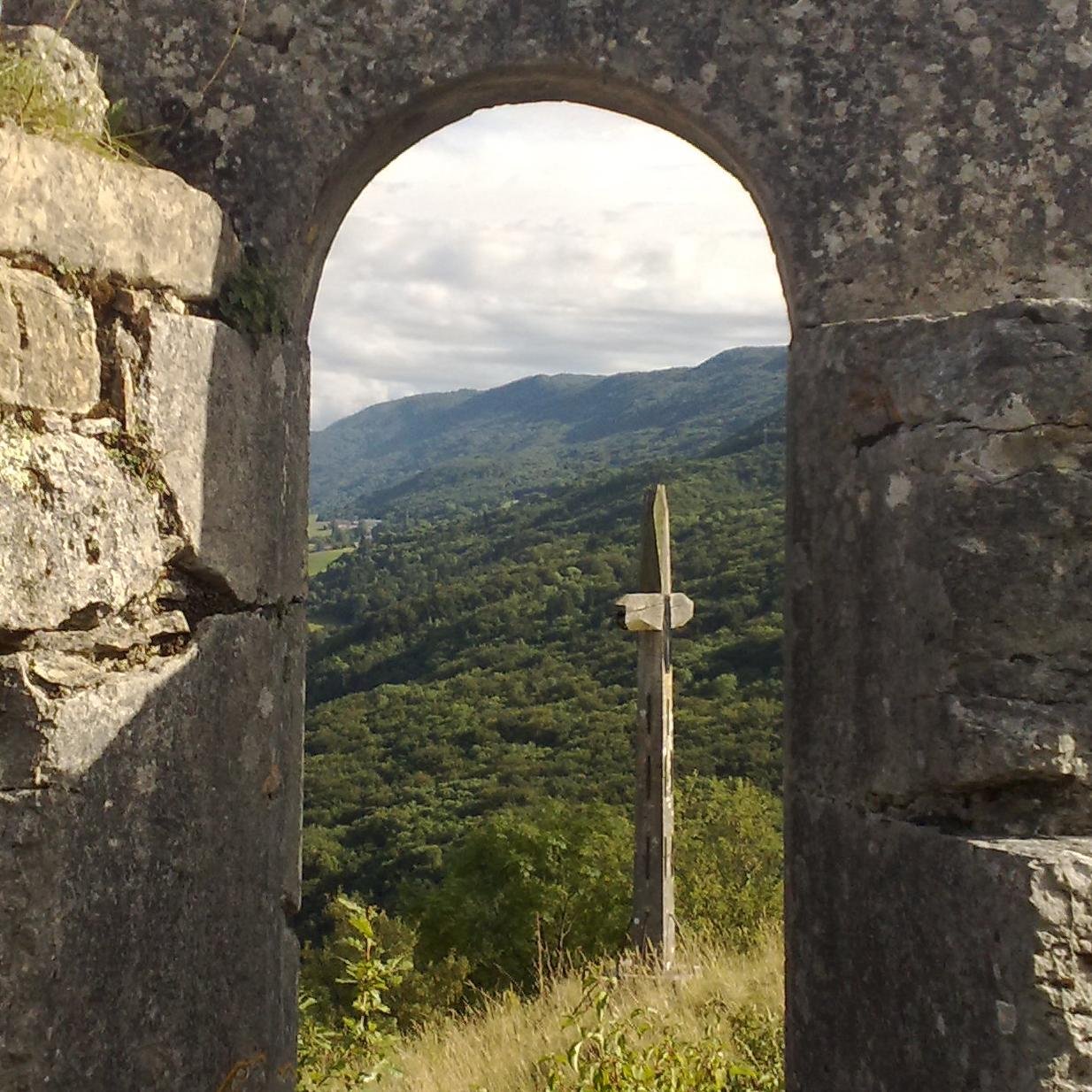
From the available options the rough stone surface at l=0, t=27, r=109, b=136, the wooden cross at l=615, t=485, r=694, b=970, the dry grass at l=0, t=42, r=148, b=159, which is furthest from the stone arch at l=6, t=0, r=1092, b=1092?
the wooden cross at l=615, t=485, r=694, b=970

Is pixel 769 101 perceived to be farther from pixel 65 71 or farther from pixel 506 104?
pixel 65 71

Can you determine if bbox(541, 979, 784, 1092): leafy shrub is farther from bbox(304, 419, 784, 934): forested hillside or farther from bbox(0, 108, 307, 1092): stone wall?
bbox(304, 419, 784, 934): forested hillside

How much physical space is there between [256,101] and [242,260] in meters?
0.37

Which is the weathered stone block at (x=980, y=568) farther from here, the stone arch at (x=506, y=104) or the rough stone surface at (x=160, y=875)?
the rough stone surface at (x=160, y=875)

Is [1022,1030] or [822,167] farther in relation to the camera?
[822,167]

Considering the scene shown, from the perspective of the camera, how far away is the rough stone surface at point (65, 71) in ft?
7.09

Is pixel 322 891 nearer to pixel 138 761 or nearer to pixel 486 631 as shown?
pixel 486 631

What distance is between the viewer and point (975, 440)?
1779mm

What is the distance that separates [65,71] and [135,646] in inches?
45.2

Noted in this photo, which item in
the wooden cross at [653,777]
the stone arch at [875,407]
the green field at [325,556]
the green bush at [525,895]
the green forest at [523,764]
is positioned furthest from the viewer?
the green field at [325,556]

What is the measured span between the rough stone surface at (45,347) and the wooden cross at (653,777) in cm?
497

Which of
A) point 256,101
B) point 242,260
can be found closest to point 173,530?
point 242,260

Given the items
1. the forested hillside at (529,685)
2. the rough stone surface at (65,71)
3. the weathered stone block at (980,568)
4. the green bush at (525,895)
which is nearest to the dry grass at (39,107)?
the rough stone surface at (65,71)

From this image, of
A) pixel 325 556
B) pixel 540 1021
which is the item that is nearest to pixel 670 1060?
pixel 540 1021
